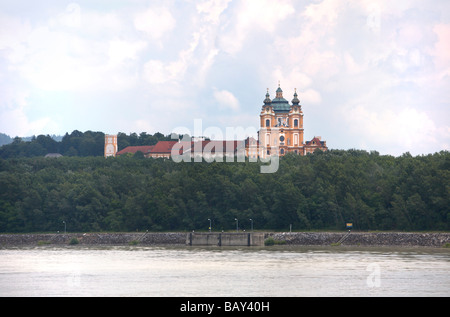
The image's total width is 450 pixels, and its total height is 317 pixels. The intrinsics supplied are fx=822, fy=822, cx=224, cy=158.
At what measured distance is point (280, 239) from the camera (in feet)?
378

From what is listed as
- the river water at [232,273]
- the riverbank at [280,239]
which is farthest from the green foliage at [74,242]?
the river water at [232,273]

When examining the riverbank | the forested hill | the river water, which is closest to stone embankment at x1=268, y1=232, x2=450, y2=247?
the riverbank

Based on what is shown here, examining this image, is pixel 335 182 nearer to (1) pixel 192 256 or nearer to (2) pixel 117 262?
(1) pixel 192 256

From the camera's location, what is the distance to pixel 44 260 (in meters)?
88.3

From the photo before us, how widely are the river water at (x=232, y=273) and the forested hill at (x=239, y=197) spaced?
22.4 meters

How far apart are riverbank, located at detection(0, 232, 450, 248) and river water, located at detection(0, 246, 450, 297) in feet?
22.3

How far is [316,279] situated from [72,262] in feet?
99.4

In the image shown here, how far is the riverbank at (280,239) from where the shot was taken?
4149 inches

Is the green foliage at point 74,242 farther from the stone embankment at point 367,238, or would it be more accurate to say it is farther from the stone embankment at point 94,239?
the stone embankment at point 367,238

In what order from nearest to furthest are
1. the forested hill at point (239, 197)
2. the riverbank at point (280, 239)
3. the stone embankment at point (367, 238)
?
1. the stone embankment at point (367, 238)
2. the riverbank at point (280, 239)
3. the forested hill at point (239, 197)

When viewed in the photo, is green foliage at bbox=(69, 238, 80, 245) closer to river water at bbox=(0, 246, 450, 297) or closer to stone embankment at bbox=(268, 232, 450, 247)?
river water at bbox=(0, 246, 450, 297)

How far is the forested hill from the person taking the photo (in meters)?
121
